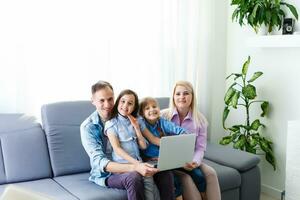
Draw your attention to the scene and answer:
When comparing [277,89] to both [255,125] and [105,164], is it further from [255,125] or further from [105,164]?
[105,164]

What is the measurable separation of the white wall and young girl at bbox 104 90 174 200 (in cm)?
144

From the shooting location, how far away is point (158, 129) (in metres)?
2.94

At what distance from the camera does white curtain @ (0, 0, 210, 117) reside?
3148 mm

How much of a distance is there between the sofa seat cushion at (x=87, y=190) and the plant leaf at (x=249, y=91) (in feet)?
5.42

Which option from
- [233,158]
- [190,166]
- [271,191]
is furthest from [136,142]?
[271,191]

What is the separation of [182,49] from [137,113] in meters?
1.29

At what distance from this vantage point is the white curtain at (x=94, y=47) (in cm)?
315

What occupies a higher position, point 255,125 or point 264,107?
point 264,107

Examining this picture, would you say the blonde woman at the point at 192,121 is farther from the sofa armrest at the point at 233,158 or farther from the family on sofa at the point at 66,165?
the sofa armrest at the point at 233,158

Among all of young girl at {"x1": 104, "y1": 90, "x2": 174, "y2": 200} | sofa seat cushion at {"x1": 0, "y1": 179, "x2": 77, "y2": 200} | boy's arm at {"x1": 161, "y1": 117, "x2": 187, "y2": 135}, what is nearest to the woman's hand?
young girl at {"x1": 104, "y1": 90, "x2": 174, "y2": 200}

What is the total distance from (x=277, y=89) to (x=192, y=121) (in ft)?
3.53

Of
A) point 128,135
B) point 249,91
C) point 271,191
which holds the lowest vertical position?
point 271,191

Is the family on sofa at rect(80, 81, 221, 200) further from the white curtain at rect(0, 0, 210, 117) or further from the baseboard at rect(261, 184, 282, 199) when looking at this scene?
the baseboard at rect(261, 184, 282, 199)

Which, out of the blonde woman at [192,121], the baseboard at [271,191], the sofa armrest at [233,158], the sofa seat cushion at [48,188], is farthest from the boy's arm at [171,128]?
the baseboard at [271,191]
